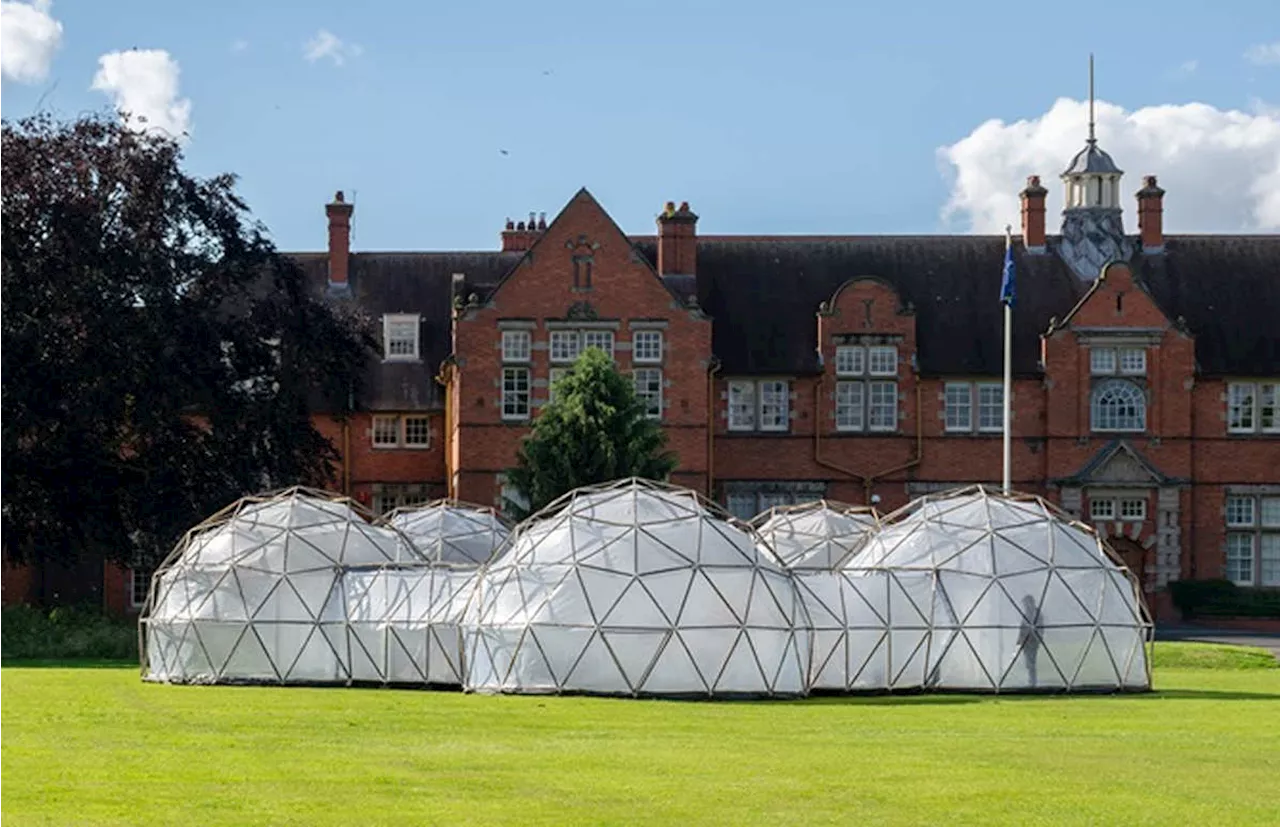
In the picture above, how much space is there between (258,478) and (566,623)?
20.6 m

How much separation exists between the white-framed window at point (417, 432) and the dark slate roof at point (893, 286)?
8.57 metres

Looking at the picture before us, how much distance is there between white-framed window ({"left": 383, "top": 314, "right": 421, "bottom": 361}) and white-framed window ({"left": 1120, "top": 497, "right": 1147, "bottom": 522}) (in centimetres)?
2103

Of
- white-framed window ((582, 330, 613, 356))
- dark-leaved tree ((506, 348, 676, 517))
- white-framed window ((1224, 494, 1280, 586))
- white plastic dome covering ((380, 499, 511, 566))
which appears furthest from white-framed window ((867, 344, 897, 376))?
white plastic dome covering ((380, 499, 511, 566))

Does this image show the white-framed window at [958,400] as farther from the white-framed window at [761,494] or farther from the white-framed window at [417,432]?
the white-framed window at [417,432]

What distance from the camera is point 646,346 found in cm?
7056

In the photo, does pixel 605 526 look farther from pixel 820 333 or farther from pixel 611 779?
pixel 820 333

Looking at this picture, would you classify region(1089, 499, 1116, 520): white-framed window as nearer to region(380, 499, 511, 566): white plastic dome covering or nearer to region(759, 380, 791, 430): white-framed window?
region(759, 380, 791, 430): white-framed window

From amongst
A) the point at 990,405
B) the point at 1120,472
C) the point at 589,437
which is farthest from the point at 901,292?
the point at 589,437

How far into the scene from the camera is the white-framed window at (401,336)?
74062mm

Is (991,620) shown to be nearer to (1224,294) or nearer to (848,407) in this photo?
(848,407)

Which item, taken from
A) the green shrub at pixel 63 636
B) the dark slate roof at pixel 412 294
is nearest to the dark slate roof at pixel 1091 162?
the dark slate roof at pixel 412 294

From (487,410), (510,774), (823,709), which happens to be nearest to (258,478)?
(487,410)

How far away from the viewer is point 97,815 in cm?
2145

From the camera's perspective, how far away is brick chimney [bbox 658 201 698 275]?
73562 mm
